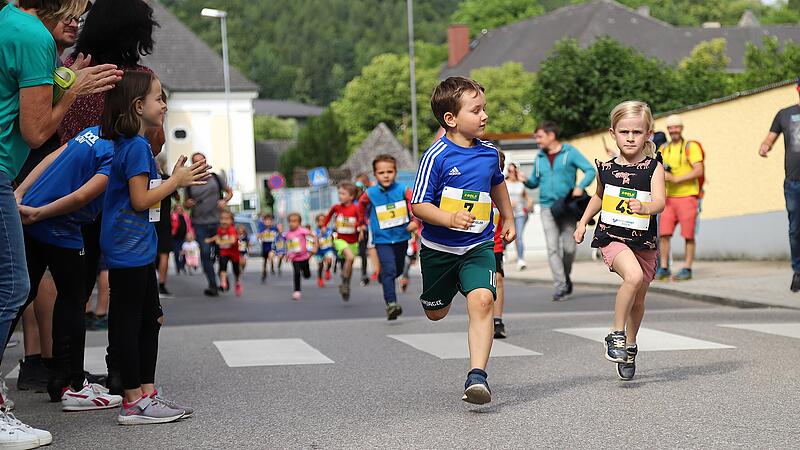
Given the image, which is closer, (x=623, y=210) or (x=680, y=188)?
(x=623, y=210)

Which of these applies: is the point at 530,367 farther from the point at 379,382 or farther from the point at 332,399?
the point at 332,399

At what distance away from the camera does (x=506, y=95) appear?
275 ft

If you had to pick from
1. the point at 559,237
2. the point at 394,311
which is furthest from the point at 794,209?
the point at 394,311

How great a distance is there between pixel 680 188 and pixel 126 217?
11.0 metres

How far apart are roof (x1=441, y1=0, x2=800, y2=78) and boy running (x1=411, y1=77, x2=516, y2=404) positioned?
259 feet

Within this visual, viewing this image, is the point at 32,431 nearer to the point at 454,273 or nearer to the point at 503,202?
the point at 454,273

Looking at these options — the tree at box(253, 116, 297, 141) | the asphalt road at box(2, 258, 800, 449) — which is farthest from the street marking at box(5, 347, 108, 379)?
the tree at box(253, 116, 297, 141)

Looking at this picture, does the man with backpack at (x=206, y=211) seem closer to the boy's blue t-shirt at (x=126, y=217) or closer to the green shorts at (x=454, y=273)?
the green shorts at (x=454, y=273)

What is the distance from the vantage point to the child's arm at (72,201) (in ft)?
21.9

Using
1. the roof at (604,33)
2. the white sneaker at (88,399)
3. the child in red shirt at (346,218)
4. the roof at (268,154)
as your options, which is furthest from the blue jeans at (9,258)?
the roof at (268,154)

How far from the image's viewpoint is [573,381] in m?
7.35

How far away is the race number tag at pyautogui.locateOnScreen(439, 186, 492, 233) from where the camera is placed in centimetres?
680

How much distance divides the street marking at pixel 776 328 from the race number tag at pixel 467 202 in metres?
3.55

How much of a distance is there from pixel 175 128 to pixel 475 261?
3043 inches
